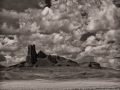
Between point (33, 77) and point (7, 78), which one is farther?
point (33, 77)

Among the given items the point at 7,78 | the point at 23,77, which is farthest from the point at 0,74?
the point at 23,77

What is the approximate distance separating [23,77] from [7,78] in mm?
16656

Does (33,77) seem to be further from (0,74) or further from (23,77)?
(0,74)

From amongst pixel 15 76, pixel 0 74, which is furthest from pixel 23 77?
pixel 0 74

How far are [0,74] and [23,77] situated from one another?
2033 cm

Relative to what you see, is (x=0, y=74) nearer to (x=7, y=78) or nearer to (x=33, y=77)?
(x=7, y=78)

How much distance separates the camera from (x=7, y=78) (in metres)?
178

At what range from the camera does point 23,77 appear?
190m

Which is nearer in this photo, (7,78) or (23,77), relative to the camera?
(7,78)

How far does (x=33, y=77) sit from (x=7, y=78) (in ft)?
81.3

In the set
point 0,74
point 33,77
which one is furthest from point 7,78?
point 33,77

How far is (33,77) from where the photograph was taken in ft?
636

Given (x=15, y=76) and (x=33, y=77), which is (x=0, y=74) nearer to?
(x=15, y=76)

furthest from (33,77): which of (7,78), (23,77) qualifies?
(7,78)
